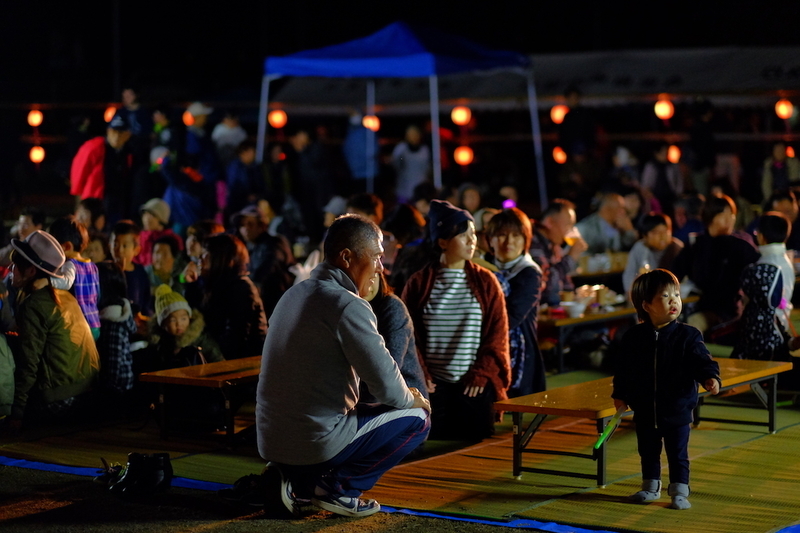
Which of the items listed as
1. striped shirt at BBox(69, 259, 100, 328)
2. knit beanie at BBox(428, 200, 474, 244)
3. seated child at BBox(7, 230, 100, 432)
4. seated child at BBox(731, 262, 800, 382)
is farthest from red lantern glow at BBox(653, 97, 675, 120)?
seated child at BBox(7, 230, 100, 432)

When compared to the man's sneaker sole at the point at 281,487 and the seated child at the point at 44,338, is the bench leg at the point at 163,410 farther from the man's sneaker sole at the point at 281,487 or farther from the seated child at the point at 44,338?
the man's sneaker sole at the point at 281,487

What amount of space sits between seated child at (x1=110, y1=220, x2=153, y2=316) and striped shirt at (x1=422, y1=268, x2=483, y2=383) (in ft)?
9.24

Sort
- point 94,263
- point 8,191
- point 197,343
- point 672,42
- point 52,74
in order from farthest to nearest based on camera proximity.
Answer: point 52,74 < point 672,42 < point 8,191 < point 94,263 < point 197,343

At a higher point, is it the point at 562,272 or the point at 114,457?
the point at 562,272

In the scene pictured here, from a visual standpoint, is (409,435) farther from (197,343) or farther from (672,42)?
(672,42)

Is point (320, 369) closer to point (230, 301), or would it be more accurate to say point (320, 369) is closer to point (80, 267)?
point (230, 301)

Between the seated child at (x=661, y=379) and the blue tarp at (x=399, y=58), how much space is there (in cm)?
808

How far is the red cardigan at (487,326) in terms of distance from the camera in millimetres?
7176

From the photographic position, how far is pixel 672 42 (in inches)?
1187

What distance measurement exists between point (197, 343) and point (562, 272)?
361 cm

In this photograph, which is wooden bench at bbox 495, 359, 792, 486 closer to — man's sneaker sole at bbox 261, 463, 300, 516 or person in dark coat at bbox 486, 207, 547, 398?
person in dark coat at bbox 486, 207, 547, 398

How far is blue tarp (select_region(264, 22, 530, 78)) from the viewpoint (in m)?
13.7

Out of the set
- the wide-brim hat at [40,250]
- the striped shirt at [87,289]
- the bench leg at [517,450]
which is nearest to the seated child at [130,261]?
the striped shirt at [87,289]

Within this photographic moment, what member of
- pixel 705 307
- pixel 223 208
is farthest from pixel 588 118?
pixel 705 307
